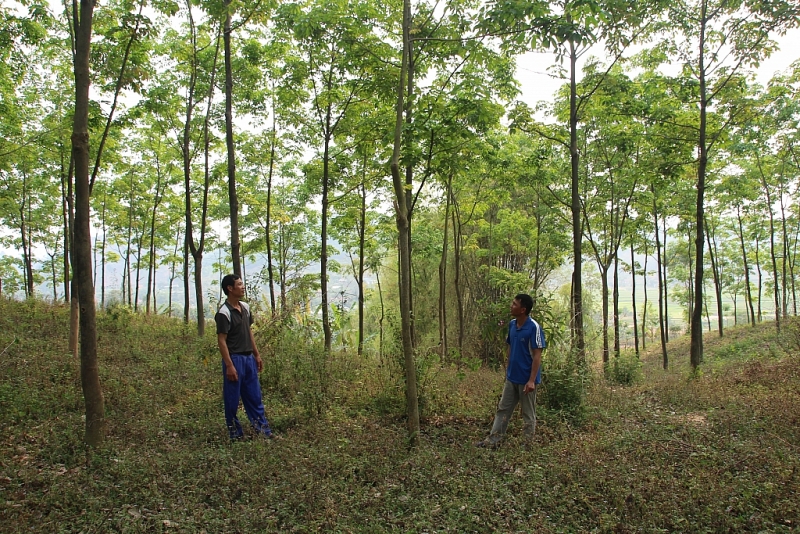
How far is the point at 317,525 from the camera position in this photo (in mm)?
3361

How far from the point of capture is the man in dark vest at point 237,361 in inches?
209

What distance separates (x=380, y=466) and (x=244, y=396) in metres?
2.01

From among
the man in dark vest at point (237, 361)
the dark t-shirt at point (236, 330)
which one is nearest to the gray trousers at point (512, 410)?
the man in dark vest at point (237, 361)

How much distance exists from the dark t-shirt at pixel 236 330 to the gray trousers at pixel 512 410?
3266 mm

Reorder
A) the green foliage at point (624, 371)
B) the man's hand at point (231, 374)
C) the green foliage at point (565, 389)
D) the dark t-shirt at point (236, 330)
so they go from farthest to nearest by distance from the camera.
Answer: the green foliage at point (624, 371)
the green foliage at point (565, 389)
the dark t-shirt at point (236, 330)
the man's hand at point (231, 374)

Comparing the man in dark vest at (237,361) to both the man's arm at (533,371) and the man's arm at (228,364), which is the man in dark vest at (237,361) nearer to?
the man's arm at (228,364)

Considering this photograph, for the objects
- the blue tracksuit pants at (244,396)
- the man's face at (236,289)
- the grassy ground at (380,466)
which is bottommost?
the grassy ground at (380,466)

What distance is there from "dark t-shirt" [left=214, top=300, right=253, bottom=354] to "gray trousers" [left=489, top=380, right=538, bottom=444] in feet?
10.7

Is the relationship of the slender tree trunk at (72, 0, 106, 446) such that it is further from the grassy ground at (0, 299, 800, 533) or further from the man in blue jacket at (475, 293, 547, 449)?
the man in blue jacket at (475, 293, 547, 449)

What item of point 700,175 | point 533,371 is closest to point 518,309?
point 533,371

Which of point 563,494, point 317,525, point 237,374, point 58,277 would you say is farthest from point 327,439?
point 58,277

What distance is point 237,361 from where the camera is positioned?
17.9ft

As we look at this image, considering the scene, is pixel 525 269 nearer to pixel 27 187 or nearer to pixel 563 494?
pixel 563 494

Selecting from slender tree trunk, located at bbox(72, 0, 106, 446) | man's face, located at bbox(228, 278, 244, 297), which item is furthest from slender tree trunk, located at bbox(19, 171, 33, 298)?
man's face, located at bbox(228, 278, 244, 297)
